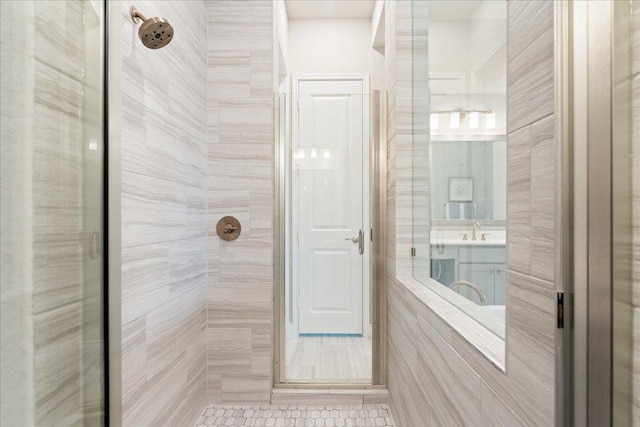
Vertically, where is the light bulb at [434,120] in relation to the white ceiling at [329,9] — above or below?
below

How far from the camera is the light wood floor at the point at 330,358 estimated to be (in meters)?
2.22

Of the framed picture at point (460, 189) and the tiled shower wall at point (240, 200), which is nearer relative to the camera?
the framed picture at point (460, 189)

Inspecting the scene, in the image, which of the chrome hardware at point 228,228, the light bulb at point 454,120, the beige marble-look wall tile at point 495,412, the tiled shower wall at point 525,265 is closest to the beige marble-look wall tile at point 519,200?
the tiled shower wall at point 525,265

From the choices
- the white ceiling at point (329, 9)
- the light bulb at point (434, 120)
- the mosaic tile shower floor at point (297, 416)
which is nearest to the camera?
the light bulb at point (434, 120)

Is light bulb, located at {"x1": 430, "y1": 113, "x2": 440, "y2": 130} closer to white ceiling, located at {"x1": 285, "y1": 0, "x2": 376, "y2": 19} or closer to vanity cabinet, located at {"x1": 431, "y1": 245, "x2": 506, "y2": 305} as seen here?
vanity cabinet, located at {"x1": 431, "y1": 245, "x2": 506, "y2": 305}

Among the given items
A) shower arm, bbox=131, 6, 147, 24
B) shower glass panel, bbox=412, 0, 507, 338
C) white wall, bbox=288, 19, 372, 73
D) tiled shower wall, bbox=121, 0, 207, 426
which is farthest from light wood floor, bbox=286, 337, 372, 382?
white wall, bbox=288, 19, 372, 73

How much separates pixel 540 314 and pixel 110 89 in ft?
3.52

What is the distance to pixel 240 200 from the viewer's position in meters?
2.08

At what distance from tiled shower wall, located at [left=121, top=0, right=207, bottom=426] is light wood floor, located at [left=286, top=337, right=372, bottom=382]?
20.8 inches

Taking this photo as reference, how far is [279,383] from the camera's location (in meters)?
2.16

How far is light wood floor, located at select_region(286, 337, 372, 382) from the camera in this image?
7.29 feet

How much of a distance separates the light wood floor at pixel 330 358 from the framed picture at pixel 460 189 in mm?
1136

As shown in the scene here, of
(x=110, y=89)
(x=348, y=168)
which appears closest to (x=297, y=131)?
(x=348, y=168)

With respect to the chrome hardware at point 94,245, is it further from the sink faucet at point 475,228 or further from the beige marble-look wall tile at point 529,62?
the sink faucet at point 475,228
